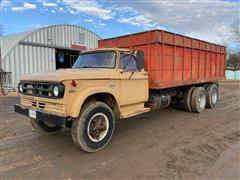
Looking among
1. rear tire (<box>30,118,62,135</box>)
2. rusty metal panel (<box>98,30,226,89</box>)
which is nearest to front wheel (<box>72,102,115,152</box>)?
rear tire (<box>30,118,62,135</box>)

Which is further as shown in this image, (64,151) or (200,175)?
(64,151)

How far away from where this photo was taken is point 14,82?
18109 millimetres

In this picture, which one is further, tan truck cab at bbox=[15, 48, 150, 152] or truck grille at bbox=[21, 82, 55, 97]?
truck grille at bbox=[21, 82, 55, 97]

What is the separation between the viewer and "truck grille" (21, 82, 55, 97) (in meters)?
4.42

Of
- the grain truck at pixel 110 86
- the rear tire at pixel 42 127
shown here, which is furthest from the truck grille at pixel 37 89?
the rear tire at pixel 42 127

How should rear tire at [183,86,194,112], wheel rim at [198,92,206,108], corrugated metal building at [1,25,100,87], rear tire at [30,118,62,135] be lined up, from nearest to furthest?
rear tire at [30,118,62,135]
rear tire at [183,86,194,112]
wheel rim at [198,92,206,108]
corrugated metal building at [1,25,100,87]

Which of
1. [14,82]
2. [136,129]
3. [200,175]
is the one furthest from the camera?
[14,82]

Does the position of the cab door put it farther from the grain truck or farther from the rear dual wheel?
the rear dual wheel

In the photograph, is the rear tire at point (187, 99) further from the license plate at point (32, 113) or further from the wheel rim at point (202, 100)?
the license plate at point (32, 113)

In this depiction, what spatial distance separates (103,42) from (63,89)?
439 cm

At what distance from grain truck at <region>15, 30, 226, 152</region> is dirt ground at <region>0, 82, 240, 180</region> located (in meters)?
0.45

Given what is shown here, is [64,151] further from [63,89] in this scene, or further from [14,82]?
[14,82]

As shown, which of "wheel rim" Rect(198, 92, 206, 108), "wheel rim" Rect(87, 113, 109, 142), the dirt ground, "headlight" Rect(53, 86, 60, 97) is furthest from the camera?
"wheel rim" Rect(198, 92, 206, 108)

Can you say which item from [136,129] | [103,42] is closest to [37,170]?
[136,129]
